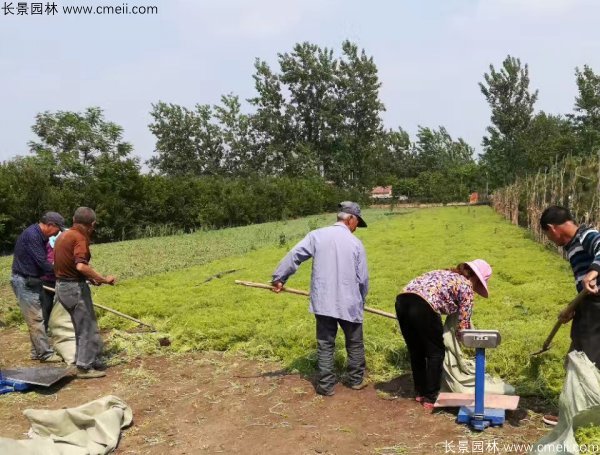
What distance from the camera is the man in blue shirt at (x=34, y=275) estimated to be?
19.6ft

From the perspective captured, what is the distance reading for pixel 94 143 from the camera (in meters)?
26.9

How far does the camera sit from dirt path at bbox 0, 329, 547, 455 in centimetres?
375

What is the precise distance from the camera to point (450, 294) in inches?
160

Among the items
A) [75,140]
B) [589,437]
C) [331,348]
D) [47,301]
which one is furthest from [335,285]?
[75,140]

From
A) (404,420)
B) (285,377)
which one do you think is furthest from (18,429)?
(404,420)

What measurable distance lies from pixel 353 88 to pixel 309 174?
9715 mm

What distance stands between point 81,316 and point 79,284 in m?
Answer: 0.30

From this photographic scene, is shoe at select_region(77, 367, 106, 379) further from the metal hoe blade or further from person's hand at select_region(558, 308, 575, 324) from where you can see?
person's hand at select_region(558, 308, 575, 324)

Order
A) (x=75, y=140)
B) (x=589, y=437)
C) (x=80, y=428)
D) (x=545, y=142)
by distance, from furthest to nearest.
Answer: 1. (x=545, y=142)
2. (x=75, y=140)
3. (x=80, y=428)
4. (x=589, y=437)

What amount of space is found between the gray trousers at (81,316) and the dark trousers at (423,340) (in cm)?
293

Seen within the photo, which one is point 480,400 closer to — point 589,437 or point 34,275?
point 589,437

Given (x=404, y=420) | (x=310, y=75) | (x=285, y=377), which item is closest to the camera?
(x=404, y=420)

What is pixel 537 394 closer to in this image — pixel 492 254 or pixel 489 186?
pixel 492 254

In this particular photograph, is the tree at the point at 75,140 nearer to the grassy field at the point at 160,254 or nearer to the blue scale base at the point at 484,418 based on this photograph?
the grassy field at the point at 160,254
